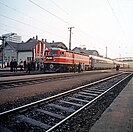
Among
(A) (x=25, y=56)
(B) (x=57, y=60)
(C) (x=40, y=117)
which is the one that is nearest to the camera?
(C) (x=40, y=117)

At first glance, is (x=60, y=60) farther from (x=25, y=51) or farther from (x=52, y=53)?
(x=25, y=51)

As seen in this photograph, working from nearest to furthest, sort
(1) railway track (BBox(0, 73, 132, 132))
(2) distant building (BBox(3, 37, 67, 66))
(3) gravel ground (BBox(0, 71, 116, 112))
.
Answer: (1) railway track (BBox(0, 73, 132, 132)) → (3) gravel ground (BBox(0, 71, 116, 112)) → (2) distant building (BBox(3, 37, 67, 66))

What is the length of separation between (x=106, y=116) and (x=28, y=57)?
50.6 m

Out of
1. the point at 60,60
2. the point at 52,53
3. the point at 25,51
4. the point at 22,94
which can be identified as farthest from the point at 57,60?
the point at 25,51

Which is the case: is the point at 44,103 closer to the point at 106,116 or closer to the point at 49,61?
the point at 106,116

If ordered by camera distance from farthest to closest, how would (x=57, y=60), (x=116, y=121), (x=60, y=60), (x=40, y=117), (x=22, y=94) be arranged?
(x=60, y=60) → (x=57, y=60) → (x=22, y=94) → (x=40, y=117) → (x=116, y=121)

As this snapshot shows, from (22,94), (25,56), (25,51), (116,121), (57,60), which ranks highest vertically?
(25,51)

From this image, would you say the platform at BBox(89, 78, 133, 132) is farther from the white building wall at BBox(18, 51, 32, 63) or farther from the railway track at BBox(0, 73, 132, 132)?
the white building wall at BBox(18, 51, 32, 63)

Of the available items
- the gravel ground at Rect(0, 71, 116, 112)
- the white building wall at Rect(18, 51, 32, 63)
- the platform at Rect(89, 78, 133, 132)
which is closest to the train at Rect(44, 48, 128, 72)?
the gravel ground at Rect(0, 71, 116, 112)

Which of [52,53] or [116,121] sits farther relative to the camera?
[52,53]

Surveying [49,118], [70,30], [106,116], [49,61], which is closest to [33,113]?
[49,118]

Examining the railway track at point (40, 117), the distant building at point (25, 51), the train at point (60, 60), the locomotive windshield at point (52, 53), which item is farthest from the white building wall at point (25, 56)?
the railway track at point (40, 117)

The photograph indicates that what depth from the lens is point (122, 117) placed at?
5633mm

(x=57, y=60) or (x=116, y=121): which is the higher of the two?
(x=57, y=60)
